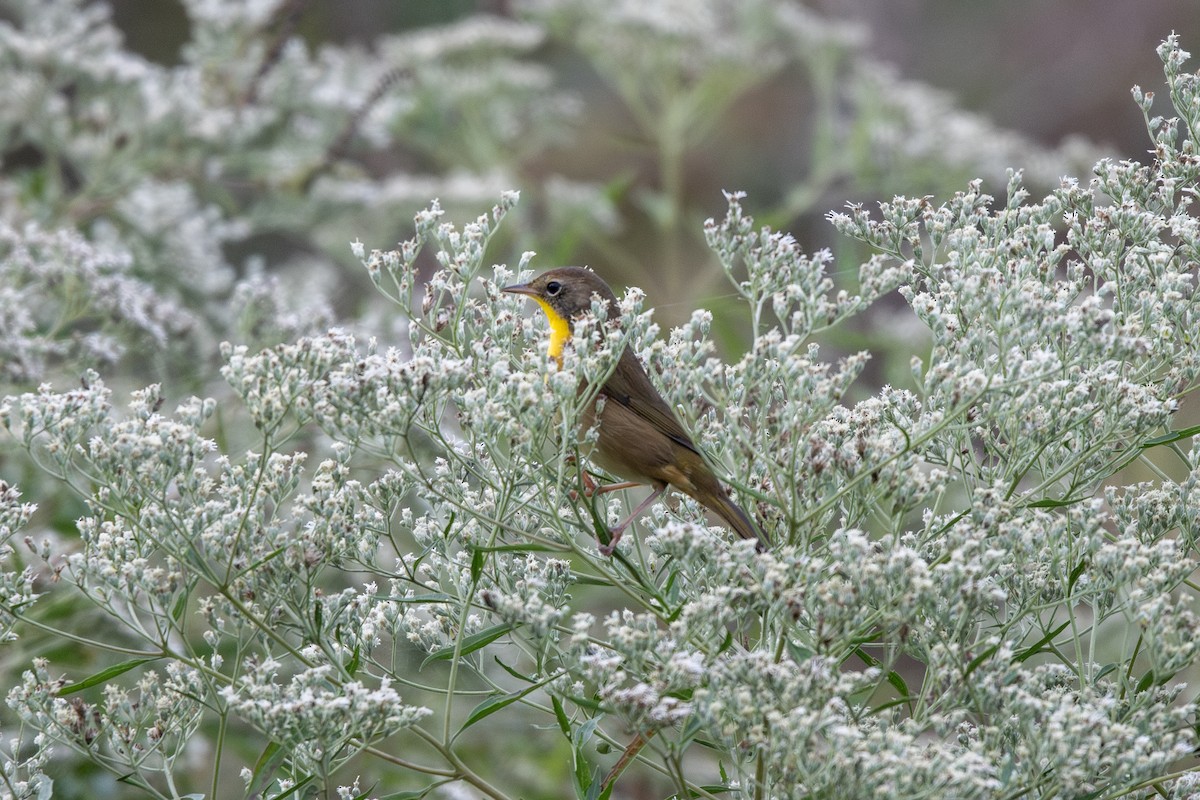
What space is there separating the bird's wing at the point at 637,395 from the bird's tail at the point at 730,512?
11.6 inches

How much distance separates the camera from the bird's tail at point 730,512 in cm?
295

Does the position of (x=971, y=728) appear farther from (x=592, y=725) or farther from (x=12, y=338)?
(x=12, y=338)

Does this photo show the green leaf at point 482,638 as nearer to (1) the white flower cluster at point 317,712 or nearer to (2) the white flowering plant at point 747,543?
(2) the white flowering plant at point 747,543

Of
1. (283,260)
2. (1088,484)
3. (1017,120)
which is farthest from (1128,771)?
(1017,120)

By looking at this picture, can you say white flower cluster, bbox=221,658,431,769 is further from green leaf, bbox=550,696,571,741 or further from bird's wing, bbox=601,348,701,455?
bird's wing, bbox=601,348,701,455

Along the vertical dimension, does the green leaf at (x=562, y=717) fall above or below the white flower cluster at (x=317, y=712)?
above

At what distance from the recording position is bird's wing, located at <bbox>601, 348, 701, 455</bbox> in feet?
11.0

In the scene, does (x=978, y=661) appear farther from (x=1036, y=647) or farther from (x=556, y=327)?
(x=556, y=327)

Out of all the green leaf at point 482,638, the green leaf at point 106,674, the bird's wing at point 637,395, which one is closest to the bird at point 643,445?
the bird's wing at point 637,395

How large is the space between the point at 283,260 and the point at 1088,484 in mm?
10101

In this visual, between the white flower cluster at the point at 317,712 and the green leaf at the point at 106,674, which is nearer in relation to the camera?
the white flower cluster at the point at 317,712

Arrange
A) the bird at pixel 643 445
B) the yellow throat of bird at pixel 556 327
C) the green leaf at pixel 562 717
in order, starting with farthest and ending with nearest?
1. the yellow throat of bird at pixel 556 327
2. the bird at pixel 643 445
3. the green leaf at pixel 562 717

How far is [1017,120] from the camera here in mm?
16016

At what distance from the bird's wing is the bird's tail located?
30 cm
